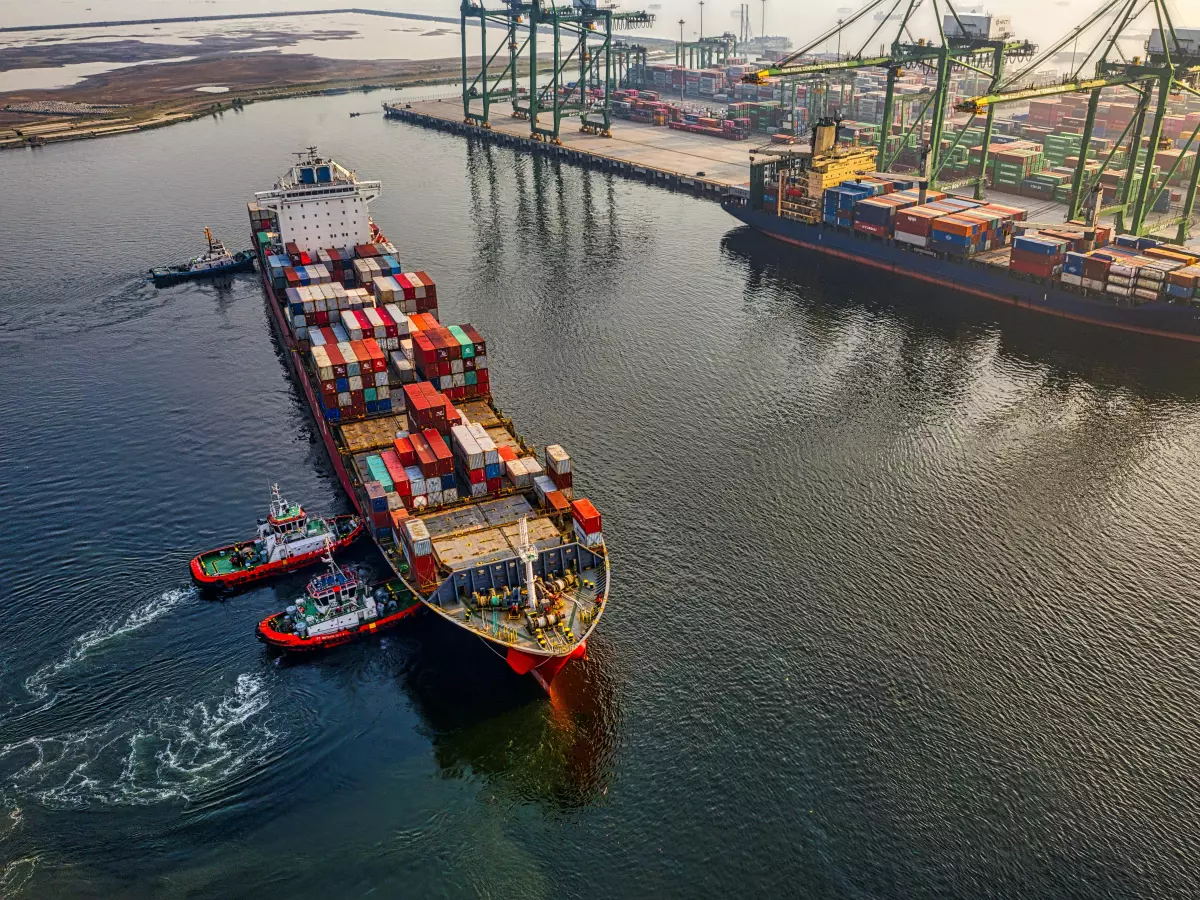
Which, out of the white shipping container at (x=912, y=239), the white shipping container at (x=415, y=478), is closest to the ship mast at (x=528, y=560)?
the white shipping container at (x=415, y=478)

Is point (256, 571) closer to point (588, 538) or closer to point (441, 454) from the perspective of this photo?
point (441, 454)

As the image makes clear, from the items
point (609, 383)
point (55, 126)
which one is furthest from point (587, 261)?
point (55, 126)

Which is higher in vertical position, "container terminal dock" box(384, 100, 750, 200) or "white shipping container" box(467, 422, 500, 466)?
"container terminal dock" box(384, 100, 750, 200)

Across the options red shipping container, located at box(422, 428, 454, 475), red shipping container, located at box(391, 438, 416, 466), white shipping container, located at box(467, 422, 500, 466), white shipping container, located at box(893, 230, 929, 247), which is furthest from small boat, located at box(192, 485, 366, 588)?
white shipping container, located at box(893, 230, 929, 247)

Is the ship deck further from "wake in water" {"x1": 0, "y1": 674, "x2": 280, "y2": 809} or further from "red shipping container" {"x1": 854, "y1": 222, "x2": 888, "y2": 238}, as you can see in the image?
"red shipping container" {"x1": 854, "y1": 222, "x2": 888, "y2": 238}

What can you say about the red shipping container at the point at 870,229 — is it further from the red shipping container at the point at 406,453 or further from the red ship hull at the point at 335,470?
the red shipping container at the point at 406,453

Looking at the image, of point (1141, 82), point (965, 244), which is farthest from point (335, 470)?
point (1141, 82)
